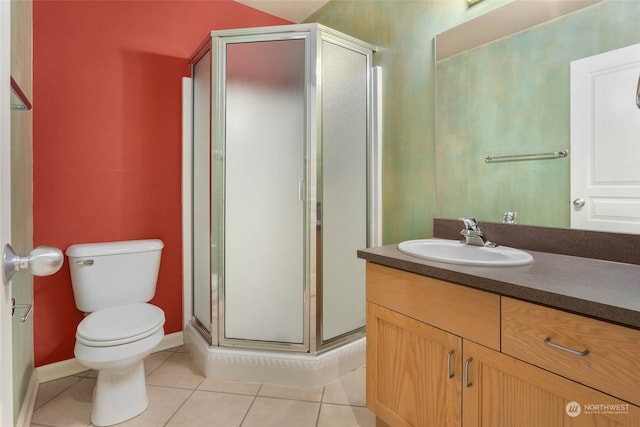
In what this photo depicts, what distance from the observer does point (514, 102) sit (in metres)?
1.45

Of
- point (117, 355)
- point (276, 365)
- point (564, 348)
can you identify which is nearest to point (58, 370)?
point (117, 355)

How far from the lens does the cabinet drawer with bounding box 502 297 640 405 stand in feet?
2.32

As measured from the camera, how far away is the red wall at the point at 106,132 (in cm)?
183

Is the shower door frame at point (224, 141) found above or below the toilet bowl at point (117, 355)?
above

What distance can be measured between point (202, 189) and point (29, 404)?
1383 mm

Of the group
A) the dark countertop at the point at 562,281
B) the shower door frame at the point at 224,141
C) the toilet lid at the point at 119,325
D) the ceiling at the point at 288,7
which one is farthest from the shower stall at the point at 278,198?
the ceiling at the point at 288,7

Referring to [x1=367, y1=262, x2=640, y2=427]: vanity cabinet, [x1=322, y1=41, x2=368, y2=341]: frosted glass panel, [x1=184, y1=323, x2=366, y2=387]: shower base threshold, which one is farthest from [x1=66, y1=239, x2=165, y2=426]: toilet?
[x1=367, y1=262, x2=640, y2=427]: vanity cabinet

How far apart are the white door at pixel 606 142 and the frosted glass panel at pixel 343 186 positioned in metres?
1.08

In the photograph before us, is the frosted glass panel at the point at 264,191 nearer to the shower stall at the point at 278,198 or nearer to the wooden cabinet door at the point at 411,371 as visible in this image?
the shower stall at the point at 278,198

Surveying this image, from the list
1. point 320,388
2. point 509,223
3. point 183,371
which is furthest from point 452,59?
point 183,371

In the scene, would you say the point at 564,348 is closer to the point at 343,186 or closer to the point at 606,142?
the point at 606,142

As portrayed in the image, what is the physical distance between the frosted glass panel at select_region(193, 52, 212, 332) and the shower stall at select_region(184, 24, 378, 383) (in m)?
0.05

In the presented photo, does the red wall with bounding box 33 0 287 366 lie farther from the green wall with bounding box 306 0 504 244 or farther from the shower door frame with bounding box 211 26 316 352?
the green wall with bounding box 306 0 504 244

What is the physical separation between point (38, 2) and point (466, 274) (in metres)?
2.58
